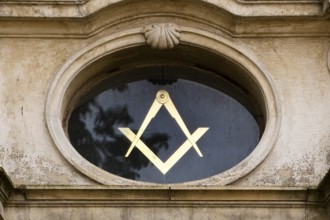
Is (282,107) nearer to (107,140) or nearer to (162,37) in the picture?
(162,37)

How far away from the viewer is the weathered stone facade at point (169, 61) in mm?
14883

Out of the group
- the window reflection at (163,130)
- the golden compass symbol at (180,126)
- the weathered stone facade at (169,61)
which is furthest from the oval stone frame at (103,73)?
the golden compass symbol at (180,126)

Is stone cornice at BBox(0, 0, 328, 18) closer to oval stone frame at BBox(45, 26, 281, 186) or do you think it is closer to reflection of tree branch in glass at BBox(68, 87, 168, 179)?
oval stone frame at BBox(45, 26, 281, 186)

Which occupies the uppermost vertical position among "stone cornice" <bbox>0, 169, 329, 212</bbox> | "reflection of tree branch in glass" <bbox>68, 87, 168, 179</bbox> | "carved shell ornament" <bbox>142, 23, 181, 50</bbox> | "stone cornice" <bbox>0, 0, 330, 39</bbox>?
"stone cornice" <bbox>0, 0, 330, 39</bbox>

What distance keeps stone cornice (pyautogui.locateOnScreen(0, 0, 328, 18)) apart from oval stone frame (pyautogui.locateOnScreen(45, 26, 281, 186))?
0.37 meters

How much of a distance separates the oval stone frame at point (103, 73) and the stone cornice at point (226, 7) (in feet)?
1.21

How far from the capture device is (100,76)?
52.7 feet

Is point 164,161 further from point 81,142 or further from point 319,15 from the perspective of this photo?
point 319,15

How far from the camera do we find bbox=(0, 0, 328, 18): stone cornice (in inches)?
618

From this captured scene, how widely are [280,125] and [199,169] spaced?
0.90m

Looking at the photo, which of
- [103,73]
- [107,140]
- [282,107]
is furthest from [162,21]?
[282,107]

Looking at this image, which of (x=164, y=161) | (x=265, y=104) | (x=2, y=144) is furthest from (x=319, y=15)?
(x=2, y=144)

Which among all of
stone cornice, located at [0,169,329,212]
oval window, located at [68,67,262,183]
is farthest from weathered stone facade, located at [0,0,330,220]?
oval window, located at [68,67,262,183]

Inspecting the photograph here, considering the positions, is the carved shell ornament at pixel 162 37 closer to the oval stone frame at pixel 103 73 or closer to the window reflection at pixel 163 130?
the oval stone frame at pixel 103 73
